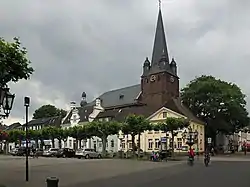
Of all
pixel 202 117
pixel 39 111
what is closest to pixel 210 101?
pixel 202 117

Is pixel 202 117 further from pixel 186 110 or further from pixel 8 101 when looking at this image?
pixel 8 101

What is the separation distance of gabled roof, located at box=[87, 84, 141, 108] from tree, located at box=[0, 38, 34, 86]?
9604 cm

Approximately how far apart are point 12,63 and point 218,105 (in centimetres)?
7490

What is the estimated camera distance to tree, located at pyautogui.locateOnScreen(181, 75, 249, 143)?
8625 centimetres

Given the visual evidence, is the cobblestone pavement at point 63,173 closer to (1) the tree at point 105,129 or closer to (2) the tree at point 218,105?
(1) the tree at point 105,129

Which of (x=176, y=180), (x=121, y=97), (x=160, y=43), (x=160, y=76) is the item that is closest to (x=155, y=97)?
(x=160, y=76)

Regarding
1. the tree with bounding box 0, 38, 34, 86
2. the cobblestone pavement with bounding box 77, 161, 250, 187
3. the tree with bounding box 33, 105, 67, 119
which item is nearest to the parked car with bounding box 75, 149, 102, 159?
the cobblestone pavement with bounding box 77, 161, 250, 187

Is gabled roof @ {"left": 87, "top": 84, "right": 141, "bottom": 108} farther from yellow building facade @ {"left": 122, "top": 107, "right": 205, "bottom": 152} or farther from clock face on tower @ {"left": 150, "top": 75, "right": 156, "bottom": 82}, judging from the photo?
yellow building facade @ {"left": 122, "top": 107, "right": 205, "bottom": 152}

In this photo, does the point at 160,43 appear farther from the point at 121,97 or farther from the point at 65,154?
the point at 65,154

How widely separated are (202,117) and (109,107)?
34624 mm

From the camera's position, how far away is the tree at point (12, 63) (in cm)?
1511

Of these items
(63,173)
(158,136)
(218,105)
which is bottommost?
(63,173)

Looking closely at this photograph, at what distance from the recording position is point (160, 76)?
339ft

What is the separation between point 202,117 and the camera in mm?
92188
